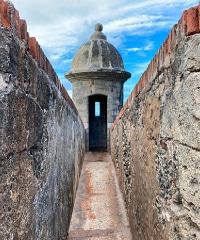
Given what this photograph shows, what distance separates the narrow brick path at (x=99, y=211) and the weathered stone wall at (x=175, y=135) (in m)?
1.47

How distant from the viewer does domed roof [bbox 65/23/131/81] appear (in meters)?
11.1

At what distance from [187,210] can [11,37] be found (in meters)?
1.08

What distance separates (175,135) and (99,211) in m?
3.16

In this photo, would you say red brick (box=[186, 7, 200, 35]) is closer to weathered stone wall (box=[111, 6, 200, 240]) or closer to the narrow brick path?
weathered stone wall (box=[111, 6, 200, 240])

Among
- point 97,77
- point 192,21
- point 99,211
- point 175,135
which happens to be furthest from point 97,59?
point 192,21

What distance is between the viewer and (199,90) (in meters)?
1.21

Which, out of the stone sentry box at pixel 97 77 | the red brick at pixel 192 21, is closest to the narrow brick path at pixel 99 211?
the red brick at pixel 192 21

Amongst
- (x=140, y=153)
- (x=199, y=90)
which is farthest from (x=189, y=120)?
(x=140, y=153)

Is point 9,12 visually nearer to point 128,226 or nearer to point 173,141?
point 173,141

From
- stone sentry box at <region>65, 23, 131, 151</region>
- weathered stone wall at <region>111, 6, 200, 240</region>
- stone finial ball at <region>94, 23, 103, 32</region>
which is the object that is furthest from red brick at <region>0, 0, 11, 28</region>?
stone finial ball at <region>94, 23, 103, 32</region>

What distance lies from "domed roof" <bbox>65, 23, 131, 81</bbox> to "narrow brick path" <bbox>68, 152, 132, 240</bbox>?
17.5 feet

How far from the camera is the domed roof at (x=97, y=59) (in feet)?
36.5

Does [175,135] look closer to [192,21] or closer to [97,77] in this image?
[192,21]

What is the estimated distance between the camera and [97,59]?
11.4m
